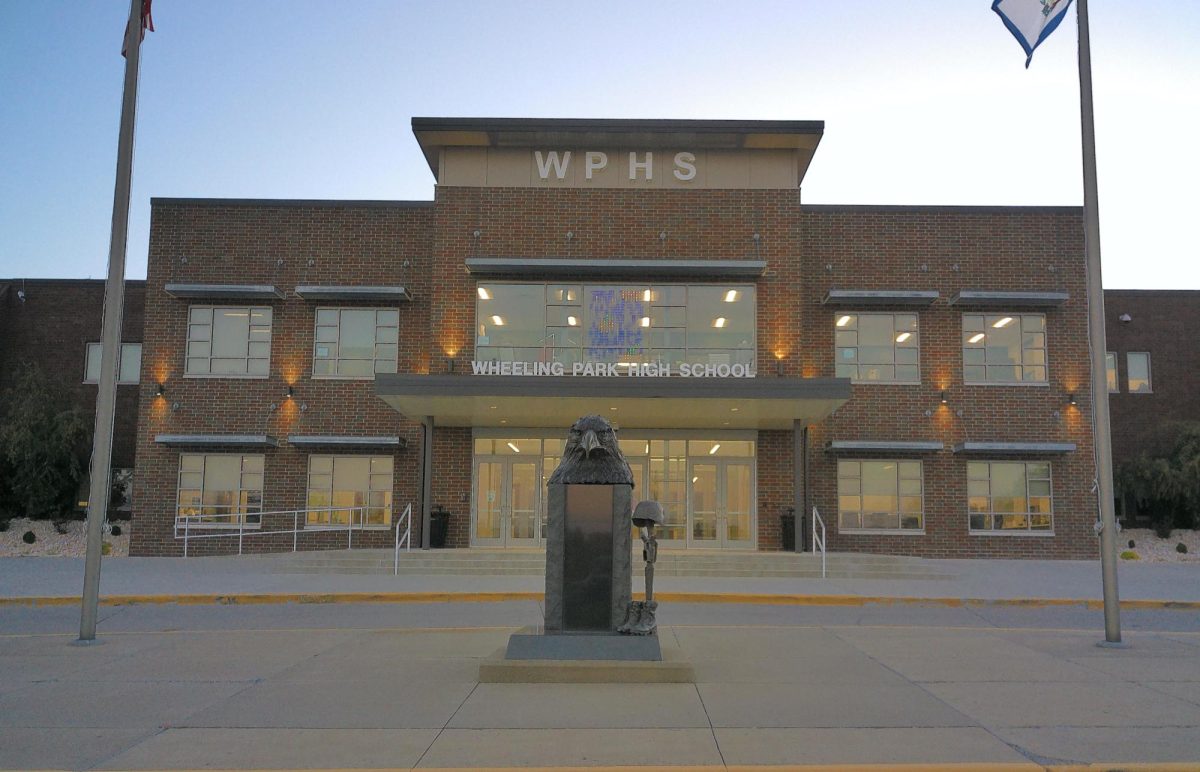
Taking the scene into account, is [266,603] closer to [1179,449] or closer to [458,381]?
[458,381]

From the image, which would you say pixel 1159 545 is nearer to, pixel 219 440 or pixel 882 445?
pixel 882 445

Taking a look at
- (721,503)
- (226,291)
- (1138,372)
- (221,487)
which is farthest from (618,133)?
(1138,372)

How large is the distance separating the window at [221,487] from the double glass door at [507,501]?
567cm

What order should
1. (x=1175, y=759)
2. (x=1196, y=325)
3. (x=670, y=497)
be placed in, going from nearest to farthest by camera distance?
1. (x=1175, y=759)
2. (x=670, y=497)
3. (x=1196, y=325)

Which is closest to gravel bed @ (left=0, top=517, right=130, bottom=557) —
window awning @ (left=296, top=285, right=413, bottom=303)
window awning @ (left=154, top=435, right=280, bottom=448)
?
window awning @ (left=154, top=435, right=280, bottom=448)

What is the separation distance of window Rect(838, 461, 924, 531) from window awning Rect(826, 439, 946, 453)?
0.44m

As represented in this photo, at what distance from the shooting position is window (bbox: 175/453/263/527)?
24.9 meters

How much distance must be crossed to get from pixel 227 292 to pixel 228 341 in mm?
1312

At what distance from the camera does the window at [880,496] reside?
2480cm

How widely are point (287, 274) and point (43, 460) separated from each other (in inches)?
374

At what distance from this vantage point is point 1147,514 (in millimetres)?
29609

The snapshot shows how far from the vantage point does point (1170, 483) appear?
91.2 feet

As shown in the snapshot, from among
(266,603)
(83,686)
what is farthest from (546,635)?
(266,603)

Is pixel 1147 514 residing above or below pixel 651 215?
below
